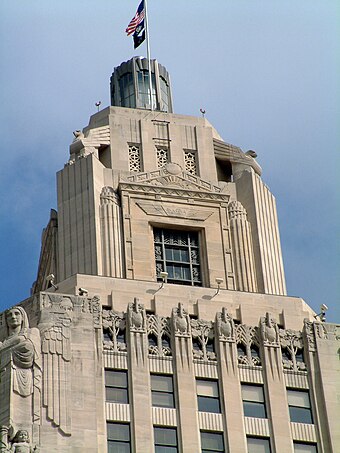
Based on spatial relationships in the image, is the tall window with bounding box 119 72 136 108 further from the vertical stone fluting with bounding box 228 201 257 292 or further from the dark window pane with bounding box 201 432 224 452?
the dark window pane with bounding box 201 432 224 452

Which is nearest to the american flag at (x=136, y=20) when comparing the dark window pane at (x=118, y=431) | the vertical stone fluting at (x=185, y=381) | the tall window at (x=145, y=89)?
the tall window at (x=145, y=89)

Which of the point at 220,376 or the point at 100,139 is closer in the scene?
the point at 220,376

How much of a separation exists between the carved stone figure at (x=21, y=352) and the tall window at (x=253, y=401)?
10464 mm

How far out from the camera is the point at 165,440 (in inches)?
3268

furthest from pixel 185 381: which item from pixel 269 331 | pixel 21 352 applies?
pixel 21 352

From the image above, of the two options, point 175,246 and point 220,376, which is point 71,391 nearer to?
point 220,376

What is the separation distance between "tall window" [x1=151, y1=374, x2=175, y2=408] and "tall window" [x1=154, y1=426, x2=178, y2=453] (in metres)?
1.46

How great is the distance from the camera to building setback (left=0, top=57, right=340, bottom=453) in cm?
8262

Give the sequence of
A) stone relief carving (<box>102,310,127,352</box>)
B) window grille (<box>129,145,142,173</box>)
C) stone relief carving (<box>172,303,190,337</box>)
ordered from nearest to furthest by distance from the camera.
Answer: stone relief carving (<box>102,310,127,352</box>) < stone relief carving (<box>172,303,190,337</box>) < window grille (<box>129,145,142,173</box>)

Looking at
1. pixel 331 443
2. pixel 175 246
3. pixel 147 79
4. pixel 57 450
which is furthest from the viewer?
pixel 147 79

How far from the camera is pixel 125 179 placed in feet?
313

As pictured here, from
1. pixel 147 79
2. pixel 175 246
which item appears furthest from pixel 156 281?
pixel 147 79

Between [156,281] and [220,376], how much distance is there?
7179mm

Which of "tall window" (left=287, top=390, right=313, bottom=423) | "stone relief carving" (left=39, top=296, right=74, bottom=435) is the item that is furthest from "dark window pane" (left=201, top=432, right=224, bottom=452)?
"stone relief carving" (left=39, top=296, right=74, bottom=435)
